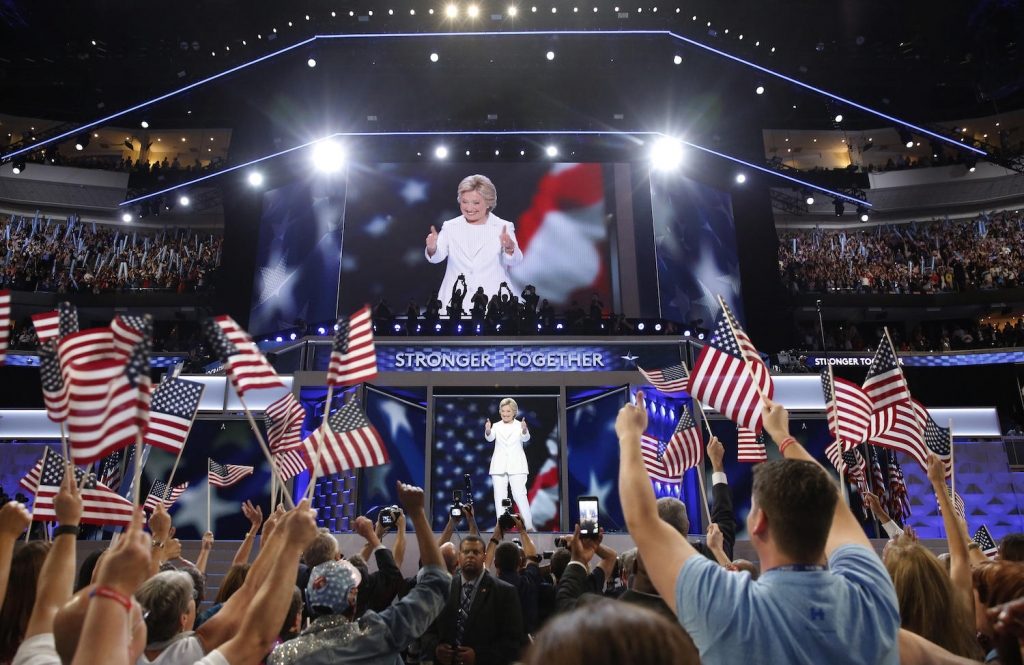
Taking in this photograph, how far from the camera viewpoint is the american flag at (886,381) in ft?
21.2

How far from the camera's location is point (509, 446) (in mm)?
15305

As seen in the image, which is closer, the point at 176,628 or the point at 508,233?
the point at 176,628

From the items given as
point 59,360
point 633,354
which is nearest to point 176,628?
point 59,360

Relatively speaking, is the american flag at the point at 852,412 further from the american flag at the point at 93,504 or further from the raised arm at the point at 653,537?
the american flag at the point at 93,504

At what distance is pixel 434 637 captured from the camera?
16.7 ft

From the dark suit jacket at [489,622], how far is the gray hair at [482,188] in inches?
723

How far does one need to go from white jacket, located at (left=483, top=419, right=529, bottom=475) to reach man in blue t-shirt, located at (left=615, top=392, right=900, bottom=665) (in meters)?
13.1

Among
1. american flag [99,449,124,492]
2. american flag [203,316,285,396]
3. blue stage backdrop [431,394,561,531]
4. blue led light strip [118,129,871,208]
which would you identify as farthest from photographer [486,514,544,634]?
blue led light strip [118,129,871,208]

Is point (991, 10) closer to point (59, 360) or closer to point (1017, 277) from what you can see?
point (1017, 277)

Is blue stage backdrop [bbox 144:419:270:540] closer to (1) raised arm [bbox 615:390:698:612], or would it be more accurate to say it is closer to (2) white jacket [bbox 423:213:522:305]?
(2) white jacket [bbox 423:213:522:305]

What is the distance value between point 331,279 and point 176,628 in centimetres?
1941

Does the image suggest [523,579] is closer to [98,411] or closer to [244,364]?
[244,364]

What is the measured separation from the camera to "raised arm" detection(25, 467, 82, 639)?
2463mm

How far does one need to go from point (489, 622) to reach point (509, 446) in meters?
10.5
